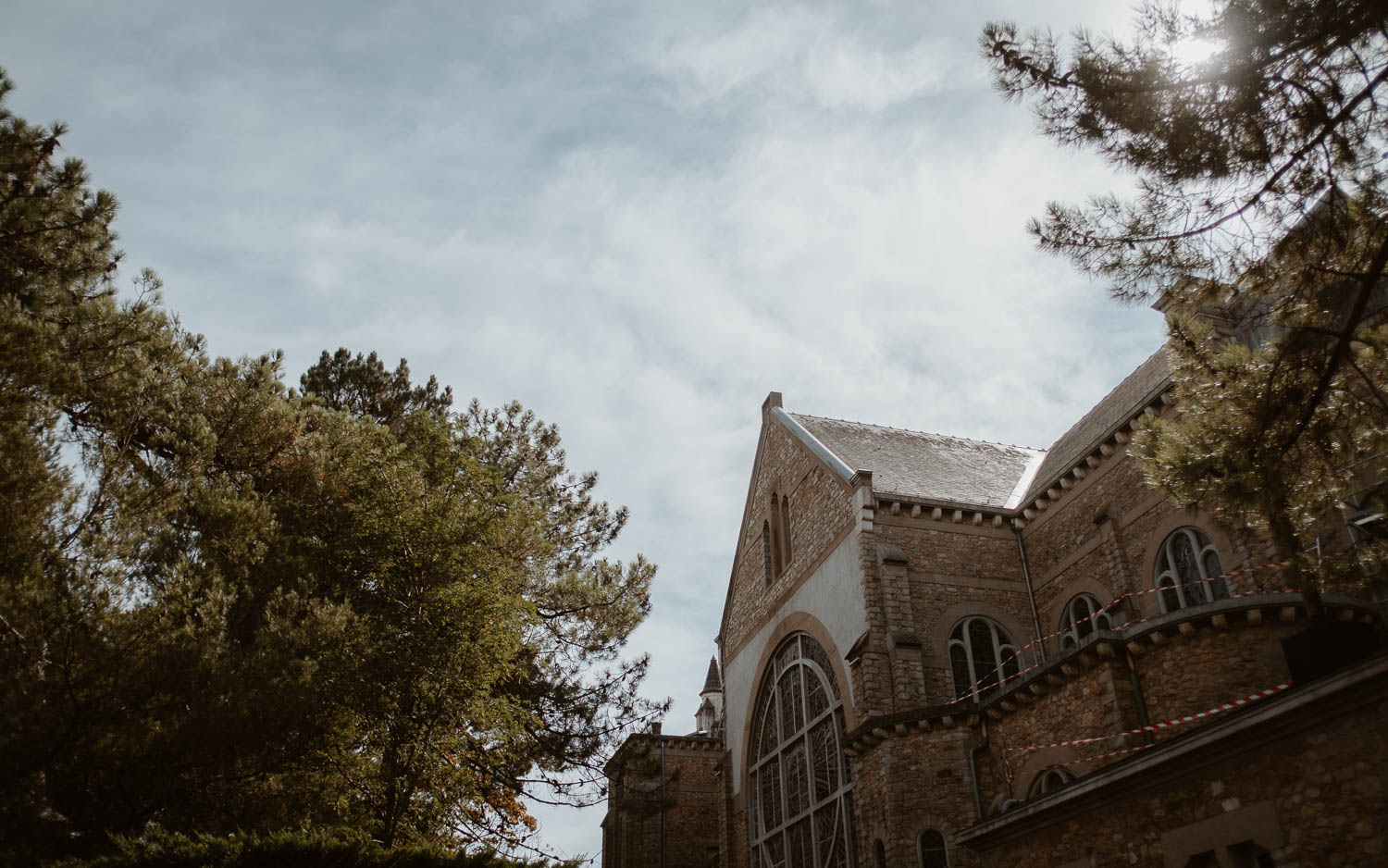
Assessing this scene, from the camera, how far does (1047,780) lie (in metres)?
12.2

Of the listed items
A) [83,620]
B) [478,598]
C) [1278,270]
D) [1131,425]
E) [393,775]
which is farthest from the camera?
[1131,425]

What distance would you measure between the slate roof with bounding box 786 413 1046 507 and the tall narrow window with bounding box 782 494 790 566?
5.33 ft

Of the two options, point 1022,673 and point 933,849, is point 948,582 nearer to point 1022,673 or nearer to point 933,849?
point 1022,673

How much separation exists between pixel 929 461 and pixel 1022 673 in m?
6.56

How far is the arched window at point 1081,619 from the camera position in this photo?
49.6 feet

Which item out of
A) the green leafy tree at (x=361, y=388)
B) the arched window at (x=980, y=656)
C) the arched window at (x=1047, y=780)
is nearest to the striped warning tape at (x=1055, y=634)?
the arched window at (x=980, y=656)

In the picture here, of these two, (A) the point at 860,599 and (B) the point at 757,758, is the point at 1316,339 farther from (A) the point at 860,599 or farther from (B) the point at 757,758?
(B) the point at 757,758

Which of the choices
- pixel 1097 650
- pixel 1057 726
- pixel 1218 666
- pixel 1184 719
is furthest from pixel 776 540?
pixel 1184 719

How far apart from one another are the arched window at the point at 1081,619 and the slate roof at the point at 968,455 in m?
2.22

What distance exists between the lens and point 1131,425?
Answer: 587 inches

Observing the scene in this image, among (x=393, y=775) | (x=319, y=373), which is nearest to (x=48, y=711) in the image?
(x=393, y=775)

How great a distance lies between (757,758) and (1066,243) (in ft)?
47.5

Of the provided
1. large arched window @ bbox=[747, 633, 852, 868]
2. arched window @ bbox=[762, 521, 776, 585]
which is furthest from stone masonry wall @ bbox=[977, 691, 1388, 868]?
arched window @ bbox=[762, 521, 776, 585]

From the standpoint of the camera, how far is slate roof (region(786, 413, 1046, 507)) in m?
18.2
